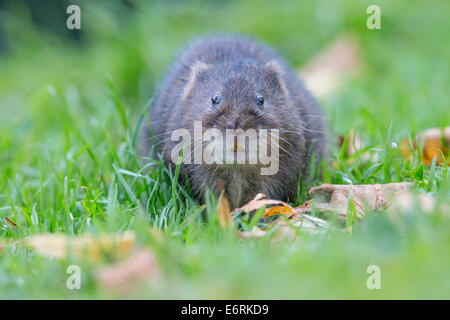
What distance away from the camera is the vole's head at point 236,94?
432 centimetres

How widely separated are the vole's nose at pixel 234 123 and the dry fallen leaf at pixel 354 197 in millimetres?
782

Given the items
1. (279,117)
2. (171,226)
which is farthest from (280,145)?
(171,226)

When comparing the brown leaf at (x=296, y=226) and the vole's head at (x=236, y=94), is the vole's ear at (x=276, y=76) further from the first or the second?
the brown leaf at (x=296, y=226)

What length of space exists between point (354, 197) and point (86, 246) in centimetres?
197

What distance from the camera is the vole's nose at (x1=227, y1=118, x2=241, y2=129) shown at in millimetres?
4152

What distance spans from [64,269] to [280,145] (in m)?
2.02

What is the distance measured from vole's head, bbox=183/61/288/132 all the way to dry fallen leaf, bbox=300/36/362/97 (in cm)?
386

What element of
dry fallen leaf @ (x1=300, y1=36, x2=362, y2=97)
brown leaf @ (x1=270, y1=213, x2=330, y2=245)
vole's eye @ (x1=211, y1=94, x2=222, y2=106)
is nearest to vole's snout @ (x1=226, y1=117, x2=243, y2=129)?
vole's eye @ (x1=211, y1=94, x2=222, y2=106)

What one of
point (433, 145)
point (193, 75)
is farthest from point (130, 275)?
point (433, 145)

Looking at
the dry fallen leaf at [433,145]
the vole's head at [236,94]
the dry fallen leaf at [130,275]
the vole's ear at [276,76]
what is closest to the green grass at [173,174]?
the dry fallen leaf at [130,275]

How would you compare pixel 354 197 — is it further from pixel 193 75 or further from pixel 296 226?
pixel 193 75

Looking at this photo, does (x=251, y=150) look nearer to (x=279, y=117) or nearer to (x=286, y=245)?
(x=279, y=117)

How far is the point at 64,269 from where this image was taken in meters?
3.30

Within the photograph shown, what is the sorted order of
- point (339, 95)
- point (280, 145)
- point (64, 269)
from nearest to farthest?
point (64, 269), point (280, 145), point (339, 95)
